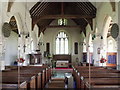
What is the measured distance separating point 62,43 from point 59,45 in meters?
0.37

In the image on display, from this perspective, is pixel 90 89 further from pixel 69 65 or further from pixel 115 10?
pixel 69 65

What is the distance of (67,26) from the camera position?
54.0 feet

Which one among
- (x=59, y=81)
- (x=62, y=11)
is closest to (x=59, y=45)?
(x=62, y=11)

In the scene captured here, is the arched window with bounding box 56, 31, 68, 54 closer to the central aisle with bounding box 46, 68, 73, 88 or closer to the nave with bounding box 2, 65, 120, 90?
the central aisle with bounding box 46, 68, 73, 88

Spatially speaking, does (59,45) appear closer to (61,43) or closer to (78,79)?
(61,43)

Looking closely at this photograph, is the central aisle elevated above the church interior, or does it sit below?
below

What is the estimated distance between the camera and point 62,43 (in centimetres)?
1814

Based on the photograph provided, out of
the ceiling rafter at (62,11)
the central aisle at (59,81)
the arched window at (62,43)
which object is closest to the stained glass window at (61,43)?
the arched window at (62,43)

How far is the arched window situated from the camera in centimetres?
1808

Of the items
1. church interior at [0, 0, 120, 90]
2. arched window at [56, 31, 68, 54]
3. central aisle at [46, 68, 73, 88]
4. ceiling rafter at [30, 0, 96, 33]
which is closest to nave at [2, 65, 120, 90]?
church interior at [0, 0, 120, 90]

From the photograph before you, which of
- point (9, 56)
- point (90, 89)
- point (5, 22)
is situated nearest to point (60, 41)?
point (9, 56)

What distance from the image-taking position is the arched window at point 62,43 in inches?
712

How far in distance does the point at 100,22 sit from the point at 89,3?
162 centimetres

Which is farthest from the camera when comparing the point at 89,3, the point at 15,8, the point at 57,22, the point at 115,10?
the point at 57,22
